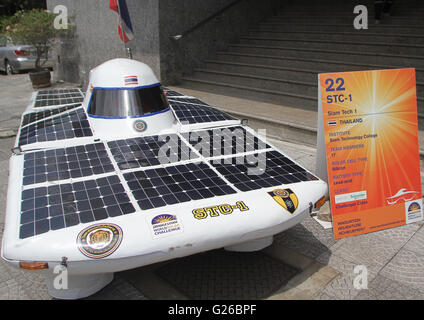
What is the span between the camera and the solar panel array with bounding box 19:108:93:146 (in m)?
5.04

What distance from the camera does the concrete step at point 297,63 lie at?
36.1 ft

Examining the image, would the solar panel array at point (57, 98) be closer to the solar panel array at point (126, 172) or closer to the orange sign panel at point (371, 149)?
the solar panel array at point (126, 172)

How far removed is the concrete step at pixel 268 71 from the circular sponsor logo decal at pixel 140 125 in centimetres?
742

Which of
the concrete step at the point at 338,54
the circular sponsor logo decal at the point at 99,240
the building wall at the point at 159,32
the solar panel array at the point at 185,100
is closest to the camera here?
the circular sponsor logo decal at the point at 99,240

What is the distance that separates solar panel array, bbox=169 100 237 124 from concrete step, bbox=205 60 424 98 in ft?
19.8

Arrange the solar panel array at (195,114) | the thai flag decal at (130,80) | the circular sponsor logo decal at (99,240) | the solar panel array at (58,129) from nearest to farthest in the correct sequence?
1. the circular sponsor logo decal at (99,240)
2. the solar panel array at (58,129)
3. the thai flag decal at (130,80)
4. the solar panel array at (195,114)

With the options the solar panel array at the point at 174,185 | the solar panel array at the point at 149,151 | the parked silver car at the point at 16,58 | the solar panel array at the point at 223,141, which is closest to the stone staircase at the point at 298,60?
the solar panel array at the point at 223,141

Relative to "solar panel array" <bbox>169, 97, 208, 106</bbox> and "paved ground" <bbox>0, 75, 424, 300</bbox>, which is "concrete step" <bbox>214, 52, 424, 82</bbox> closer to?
"solar panel array" <bbox>169, 97, 208, 106</bbox>

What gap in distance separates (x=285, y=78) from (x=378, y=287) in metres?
9.17

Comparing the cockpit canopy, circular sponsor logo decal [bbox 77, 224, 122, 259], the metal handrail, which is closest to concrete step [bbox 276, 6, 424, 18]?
the metal handrail
